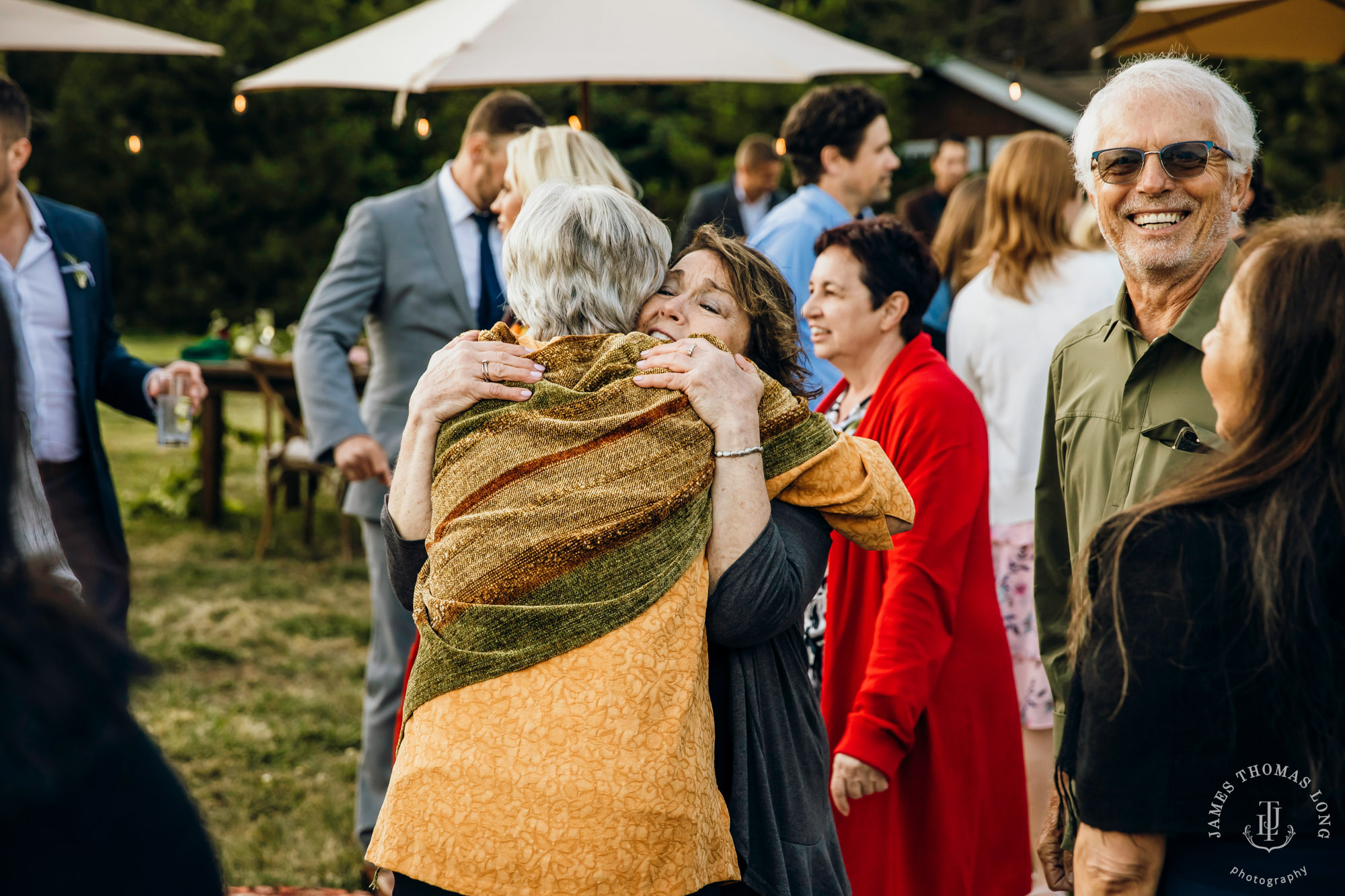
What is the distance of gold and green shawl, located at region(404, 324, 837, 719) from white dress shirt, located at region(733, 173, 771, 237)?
7.63m

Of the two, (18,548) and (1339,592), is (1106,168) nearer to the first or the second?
(1339,592)

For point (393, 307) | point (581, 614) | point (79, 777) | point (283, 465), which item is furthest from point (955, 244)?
point (79, 777)

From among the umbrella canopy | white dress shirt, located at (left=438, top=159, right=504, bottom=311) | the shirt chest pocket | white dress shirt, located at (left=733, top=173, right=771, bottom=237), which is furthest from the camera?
white dress shirt, located at (left=733, top=173, right=771, bottom=237)

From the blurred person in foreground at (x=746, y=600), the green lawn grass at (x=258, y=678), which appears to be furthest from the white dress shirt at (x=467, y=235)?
the blurred person in foreground at (x=746, y=600)

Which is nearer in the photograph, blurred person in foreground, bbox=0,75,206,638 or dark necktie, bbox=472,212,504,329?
blurred person in foreground, bbox=0,75,206,638

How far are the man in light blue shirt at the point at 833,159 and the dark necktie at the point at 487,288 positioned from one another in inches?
36.1

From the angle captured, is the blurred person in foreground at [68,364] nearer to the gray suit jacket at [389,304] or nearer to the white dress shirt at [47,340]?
the white dress shirt at [47,340]

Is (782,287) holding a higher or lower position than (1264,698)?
higher

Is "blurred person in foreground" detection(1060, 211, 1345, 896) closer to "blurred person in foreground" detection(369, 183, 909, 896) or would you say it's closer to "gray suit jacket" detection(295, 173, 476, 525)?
"blurred person in foreground" detection(369, 183, 909, 896)

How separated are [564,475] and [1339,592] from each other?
999 mm

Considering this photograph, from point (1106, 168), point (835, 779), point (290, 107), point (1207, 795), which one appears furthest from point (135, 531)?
point (290, 107)

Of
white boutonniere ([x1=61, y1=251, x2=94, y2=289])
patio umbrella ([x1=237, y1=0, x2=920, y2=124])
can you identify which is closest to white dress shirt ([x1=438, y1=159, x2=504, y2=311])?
patio umbrella ([x1=237, y1=0, x2=920, y2=124])

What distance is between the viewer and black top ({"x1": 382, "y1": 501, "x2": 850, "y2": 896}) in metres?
1.82

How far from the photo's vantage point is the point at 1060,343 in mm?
2576
